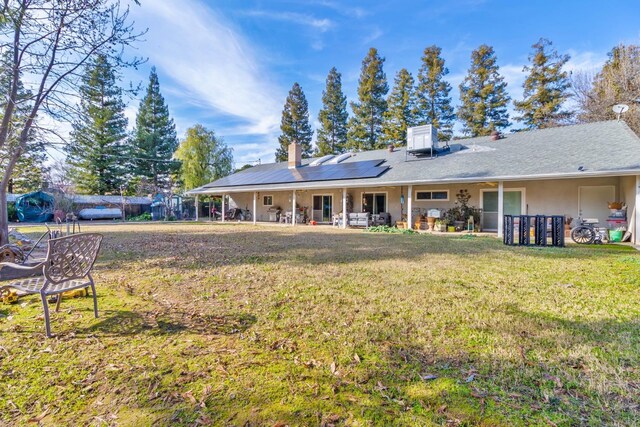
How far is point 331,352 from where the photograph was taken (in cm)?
261

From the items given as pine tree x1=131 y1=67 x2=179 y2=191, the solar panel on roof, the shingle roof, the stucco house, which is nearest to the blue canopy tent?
pine tree x1=131 y1=67 x2=179 y2=191

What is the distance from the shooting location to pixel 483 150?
14492 millimetres

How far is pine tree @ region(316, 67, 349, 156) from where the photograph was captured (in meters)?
35.6

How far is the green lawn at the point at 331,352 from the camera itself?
1904mm

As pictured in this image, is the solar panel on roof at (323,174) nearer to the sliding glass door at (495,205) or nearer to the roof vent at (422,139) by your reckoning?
the roof vent at (422,139)

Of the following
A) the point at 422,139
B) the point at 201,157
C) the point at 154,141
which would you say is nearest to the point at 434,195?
the point at 422,139

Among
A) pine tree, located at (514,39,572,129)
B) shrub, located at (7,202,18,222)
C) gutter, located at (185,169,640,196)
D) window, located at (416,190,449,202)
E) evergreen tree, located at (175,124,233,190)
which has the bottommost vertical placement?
shrub, located at (7,202,18,222)

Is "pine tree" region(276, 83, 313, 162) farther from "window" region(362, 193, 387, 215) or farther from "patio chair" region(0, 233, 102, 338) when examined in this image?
"patio chair" region(0, 233, 102, 338)

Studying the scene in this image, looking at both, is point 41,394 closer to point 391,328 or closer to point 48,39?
point 391,328

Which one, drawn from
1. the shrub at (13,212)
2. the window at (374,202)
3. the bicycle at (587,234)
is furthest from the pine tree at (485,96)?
the shrub at (13,212)

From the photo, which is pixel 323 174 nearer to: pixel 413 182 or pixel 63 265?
pixel 413 182

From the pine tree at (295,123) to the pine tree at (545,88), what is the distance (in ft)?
76.0

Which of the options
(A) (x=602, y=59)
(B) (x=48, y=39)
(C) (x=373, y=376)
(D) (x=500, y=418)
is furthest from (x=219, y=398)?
(A) (x=602, y=59)

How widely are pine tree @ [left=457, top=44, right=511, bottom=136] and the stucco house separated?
14143 millimetres
